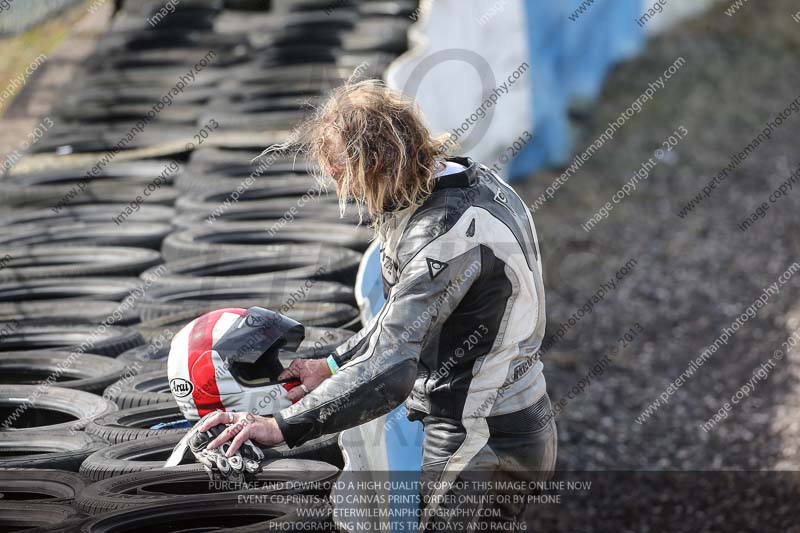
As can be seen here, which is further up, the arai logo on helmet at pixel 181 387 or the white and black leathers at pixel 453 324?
the white and black leathers at pixel 453 324

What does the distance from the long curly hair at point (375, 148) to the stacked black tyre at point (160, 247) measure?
473mm

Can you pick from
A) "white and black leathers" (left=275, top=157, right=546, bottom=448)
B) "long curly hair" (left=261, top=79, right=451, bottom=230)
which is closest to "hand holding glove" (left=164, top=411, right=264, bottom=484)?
"white and black leathers" (left=275, top=157, right=546, bottom=448)

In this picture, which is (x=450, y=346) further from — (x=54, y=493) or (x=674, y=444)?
(x=674, y=444)

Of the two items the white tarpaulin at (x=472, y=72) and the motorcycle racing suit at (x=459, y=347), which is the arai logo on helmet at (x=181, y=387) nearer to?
the motorcycle racing suit at (x=459, y=347)

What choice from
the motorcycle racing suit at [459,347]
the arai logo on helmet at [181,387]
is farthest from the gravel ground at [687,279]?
the arai logo on helmet at [181,387]

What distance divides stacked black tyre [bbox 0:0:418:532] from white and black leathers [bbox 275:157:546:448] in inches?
23.0

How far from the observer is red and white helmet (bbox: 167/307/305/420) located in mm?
3279

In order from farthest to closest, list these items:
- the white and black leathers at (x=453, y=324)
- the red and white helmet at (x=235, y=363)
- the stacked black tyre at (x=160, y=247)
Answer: the stacked black tyre at (x=160, y=247)
the red and white helmet at (x=235, y=363)
the white and black leathers at (x=453, y=324)

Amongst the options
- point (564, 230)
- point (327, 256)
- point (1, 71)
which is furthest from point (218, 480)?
point (1, 71)

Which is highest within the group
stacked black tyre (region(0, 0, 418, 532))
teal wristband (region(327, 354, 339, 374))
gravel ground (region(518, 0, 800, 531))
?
teal wristband (region(327, 354, 339, 374))

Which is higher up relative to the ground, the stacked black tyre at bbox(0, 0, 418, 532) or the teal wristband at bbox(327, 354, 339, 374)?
the teal wristband at bbox(327, 354, 339, 374)

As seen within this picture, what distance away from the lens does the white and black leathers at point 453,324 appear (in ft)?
9.45

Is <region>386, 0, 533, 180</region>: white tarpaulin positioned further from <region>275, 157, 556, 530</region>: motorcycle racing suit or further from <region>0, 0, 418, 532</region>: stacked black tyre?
<region>275, 157, 556, 530</region>: motorcycle racing suit

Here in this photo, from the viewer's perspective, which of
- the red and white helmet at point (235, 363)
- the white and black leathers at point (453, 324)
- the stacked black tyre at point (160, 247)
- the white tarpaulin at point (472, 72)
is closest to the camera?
the white and black leathers at point (453, 324)
